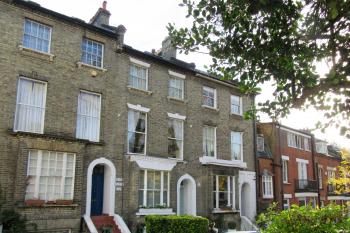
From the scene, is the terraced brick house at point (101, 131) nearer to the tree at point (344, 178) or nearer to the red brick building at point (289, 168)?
the red brick building at point (289, 168)

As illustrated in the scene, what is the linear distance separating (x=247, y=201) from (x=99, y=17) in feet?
53.6

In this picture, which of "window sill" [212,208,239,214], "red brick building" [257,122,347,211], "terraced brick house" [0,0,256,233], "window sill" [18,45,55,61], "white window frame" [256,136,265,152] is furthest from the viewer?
"white window frame" [256,136,265,152]

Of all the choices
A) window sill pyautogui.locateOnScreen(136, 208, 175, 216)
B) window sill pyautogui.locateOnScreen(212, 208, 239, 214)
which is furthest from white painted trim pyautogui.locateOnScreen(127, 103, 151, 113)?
window sill pyautogui.locateOnScreen(212, 208, 239, 214)

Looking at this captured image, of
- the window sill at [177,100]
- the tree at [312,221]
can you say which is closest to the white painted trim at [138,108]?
the window sill at [177,100]

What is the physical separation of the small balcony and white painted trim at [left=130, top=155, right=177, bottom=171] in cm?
1746

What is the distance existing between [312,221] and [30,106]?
1351 cm

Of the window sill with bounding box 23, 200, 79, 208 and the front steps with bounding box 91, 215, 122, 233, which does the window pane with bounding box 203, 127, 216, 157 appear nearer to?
the front steps with bounding box 91, 215, 122, 233

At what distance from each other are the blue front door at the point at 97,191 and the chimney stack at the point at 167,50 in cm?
1030

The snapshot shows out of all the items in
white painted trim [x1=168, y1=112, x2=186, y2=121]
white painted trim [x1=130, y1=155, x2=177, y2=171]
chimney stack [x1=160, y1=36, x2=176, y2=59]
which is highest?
chimney stack [x1=160, y1=36, x2=176, y2=59]

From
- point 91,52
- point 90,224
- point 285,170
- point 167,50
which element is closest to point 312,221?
point 90,224

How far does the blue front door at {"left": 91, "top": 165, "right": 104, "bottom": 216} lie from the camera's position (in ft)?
67.3

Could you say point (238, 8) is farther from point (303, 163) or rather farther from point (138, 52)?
point (303, 163)

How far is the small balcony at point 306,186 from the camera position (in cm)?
3672

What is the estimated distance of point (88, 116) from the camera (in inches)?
802
